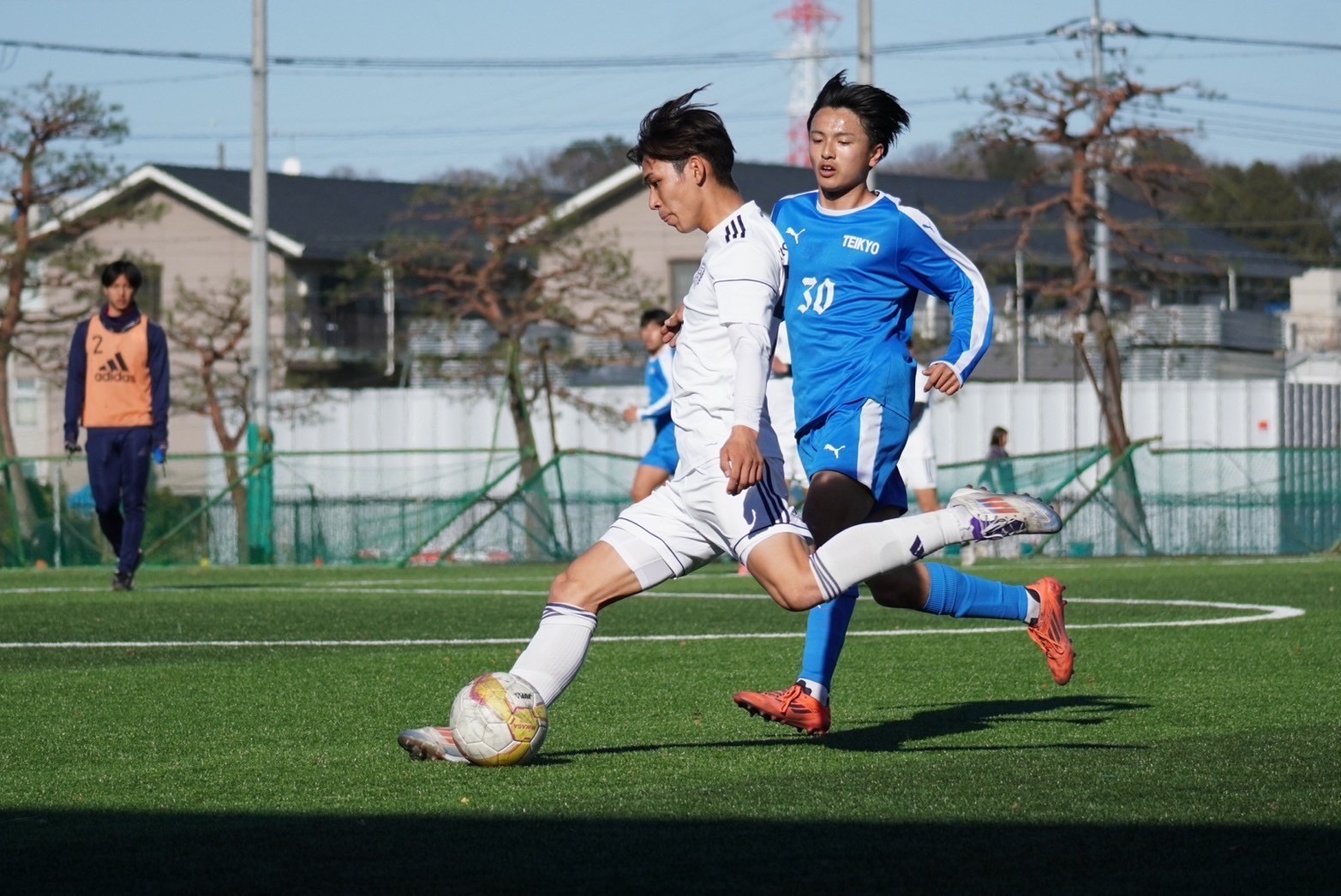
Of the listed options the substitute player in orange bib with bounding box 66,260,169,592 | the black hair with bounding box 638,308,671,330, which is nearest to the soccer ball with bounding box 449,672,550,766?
the substitute player in orange bib with bounding box 66,260,169,592

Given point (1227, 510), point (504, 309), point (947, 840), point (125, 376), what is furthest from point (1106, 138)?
point (947, 840)

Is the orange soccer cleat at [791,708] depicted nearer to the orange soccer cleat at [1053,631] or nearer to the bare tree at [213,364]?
the orange soccer cleat at [1053,631]

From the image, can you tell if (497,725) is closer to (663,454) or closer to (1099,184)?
(663,454)

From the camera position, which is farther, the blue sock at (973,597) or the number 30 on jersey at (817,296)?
the number 30 on jersey at (817,296)

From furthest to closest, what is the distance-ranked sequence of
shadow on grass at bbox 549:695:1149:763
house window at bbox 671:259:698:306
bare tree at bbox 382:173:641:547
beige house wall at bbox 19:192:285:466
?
house window at bbox 671:259:698:306 < beige house wall at bbox 19:192:285:466 < bare tree at bbox 382:173:641:547 < shadow on grass at bbox 549:695:1149:763

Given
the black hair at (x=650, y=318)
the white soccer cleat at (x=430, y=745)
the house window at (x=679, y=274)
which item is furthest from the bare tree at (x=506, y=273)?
the white soccer cleat at (x=430, y=745)

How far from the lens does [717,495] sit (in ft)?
17.2

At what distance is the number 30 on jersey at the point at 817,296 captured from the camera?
244 inches

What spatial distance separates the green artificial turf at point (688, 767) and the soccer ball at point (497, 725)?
7cm

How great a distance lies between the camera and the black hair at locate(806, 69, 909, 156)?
20.1 feet

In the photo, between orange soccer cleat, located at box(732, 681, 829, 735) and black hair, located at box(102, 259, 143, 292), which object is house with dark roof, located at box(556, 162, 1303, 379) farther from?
orange soccer cleat, located at box(732, 681, 829, 735)

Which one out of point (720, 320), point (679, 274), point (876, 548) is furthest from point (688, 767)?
point (679, 274)

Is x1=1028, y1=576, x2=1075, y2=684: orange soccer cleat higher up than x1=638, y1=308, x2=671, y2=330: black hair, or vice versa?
x1=638, y1=308, x2=671, y2=330: black hair

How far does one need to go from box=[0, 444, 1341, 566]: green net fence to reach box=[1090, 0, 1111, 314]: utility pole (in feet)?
26.6
